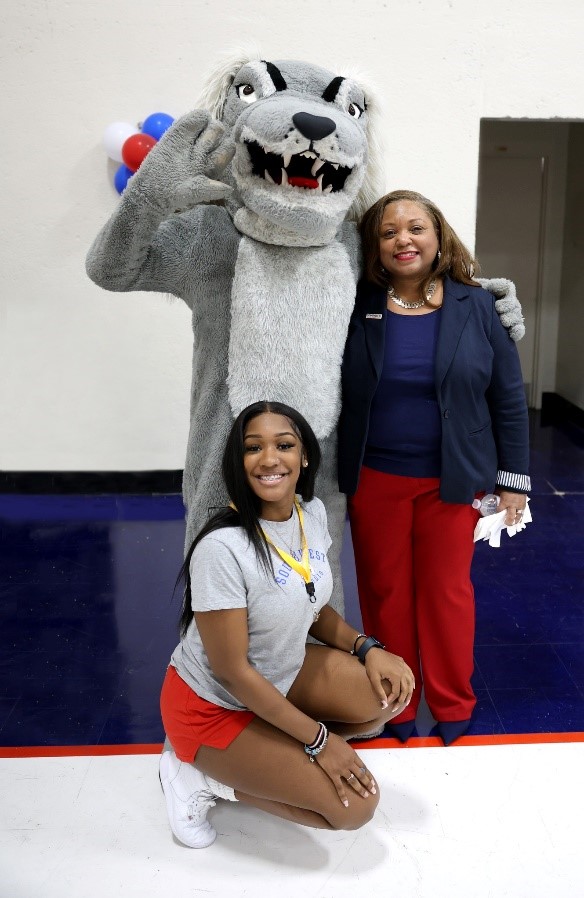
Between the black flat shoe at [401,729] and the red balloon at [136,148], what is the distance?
275 centimetres

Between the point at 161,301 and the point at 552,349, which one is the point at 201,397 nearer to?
the point at 161,301

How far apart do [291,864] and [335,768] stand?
30cm

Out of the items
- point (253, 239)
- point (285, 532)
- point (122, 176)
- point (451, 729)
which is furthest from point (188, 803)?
point (122, 176)

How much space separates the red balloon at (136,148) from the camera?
392 cm

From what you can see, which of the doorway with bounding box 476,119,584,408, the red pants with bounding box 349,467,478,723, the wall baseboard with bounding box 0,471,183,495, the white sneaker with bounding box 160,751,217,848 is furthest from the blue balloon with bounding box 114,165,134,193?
the doorway with bounding box 476,119,584,408

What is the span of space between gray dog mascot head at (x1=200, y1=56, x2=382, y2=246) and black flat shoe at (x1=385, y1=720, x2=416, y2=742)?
1.39m

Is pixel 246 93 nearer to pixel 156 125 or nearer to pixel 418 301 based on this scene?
pixel 418 301

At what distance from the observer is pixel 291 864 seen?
77.3 inches

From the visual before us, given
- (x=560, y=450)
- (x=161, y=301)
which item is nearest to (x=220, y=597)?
(x=161, y=301)

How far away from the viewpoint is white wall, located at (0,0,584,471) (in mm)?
4125

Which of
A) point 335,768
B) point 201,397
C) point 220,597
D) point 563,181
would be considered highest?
point 563,181

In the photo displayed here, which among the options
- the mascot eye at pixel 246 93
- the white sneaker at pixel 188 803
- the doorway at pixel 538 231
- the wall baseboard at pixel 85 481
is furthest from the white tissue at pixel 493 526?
the doorway at pixel 538 231

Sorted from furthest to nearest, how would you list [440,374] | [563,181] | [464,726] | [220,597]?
[563,181]
[464,726]
[440,374]
[220,597]

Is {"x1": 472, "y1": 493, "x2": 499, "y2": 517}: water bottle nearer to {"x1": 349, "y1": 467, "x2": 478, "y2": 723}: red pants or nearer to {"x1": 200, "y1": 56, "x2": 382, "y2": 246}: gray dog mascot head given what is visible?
{"x1": 349, "y1": 467, "x2": 478, "y2": 723}: red pants
